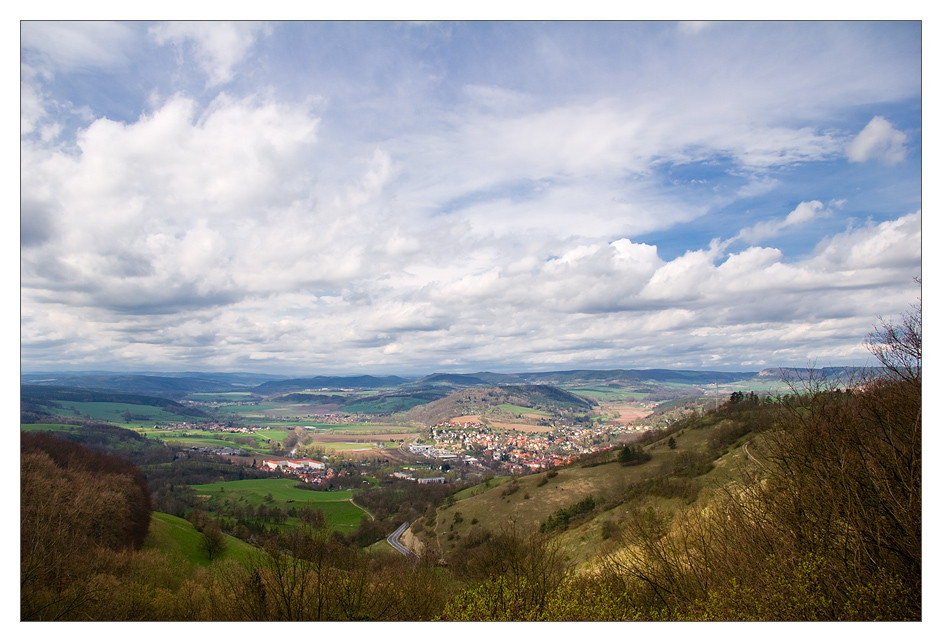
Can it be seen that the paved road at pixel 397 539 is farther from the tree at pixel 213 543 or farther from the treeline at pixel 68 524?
the treeline at pixel 68 524

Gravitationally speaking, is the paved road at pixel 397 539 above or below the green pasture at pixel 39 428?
below

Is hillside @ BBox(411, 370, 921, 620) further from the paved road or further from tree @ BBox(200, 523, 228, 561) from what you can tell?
the paved road

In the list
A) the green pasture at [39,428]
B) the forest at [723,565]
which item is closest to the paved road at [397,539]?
the forest at [723,565]

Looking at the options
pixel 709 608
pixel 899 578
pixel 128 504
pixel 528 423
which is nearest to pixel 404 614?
pixel 709 608

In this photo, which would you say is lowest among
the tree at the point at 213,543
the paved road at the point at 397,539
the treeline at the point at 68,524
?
the paved road at the point at 397,539

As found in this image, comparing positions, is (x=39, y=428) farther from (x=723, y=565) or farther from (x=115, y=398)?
(x=115, y=398)

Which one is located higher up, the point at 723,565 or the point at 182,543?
the point at 723,565

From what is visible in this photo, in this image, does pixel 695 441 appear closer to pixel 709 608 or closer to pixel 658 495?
pixel 658 495

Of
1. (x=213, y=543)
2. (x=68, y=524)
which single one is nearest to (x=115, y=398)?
(x=213, y=543)
